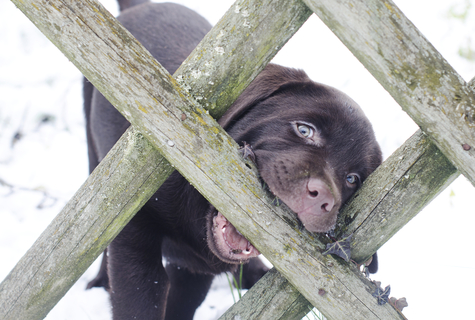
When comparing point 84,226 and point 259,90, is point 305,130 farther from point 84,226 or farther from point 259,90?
point 84,226

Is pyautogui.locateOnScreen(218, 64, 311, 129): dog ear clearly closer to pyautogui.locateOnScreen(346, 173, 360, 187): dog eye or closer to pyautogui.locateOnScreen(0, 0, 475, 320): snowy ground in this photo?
pyautogui.locateOnScreen(346, 173, 360, 187): dog eye

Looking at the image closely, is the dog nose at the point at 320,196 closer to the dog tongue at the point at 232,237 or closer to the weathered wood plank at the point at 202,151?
the weathered wood plank at the point at 202,151

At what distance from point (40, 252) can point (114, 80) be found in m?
0.80

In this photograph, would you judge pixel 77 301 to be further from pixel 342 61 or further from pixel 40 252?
pixel 342 61

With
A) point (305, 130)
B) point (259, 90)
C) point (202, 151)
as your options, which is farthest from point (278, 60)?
point (202, 151)

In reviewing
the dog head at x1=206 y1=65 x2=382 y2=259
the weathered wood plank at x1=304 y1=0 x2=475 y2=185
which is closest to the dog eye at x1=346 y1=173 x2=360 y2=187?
the dog head at x1=206 y1=65 x2=382 y2=259

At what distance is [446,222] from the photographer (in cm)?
312

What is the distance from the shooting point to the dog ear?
1.77 meters

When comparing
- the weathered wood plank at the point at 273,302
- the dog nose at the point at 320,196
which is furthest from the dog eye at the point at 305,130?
the weathered wood plank at the point at 273,302

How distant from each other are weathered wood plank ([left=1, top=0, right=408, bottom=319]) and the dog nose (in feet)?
0.38

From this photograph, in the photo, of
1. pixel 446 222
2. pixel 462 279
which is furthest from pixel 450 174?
pixel 446 222

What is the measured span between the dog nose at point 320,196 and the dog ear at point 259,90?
21.9 inches

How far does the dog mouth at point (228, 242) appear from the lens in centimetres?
173

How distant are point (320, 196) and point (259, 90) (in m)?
0.71
